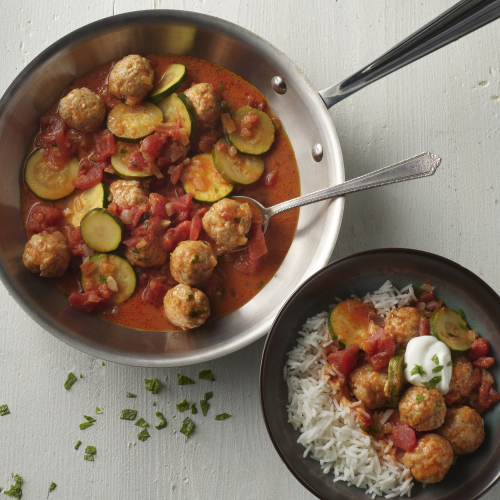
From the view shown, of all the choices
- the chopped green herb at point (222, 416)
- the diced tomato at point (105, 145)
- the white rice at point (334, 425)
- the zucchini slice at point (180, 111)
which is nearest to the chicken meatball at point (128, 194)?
the diced tomato at point (105, 145)

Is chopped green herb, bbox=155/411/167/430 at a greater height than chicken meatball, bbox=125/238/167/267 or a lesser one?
lesser

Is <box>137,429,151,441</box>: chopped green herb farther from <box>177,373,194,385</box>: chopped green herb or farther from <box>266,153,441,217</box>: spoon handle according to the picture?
<box>266,153,441,217</box>: spoon handle

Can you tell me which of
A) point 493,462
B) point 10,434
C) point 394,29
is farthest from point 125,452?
point 394,29

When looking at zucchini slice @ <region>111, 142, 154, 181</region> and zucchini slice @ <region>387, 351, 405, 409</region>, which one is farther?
zucchini slice @ <region>111, 142, 154, 181</region>

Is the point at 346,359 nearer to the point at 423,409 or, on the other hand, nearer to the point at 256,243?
the point at 423,409

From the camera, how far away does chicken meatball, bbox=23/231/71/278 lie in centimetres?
Result: 389

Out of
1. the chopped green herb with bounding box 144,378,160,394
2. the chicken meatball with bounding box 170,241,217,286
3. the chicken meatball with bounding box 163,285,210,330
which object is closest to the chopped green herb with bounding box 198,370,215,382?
the chopped green herb with bounding box 144,378,160,394

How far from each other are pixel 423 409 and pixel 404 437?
1.21 ft

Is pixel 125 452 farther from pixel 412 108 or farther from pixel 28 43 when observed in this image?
pixel 412 108

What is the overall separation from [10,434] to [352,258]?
3419 millimetres

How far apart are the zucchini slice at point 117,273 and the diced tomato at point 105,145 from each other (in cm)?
90

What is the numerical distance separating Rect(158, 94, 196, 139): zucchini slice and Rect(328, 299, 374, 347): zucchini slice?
203 centimetres

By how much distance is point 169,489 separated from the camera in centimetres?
419

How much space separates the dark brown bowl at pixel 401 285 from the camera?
3.62 m
